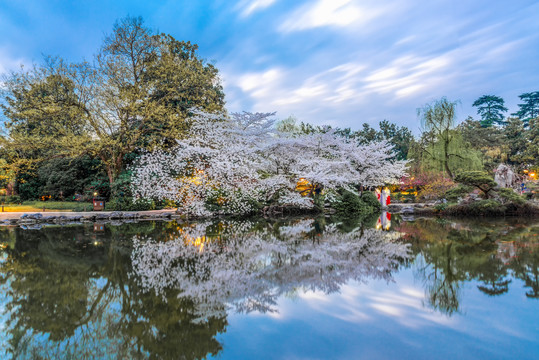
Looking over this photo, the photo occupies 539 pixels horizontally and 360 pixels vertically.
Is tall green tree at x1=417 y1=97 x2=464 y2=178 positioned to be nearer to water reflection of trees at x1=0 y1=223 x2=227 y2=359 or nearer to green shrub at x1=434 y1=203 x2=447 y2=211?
green shrub at x1=434 y1=203 x2=447 y2=211

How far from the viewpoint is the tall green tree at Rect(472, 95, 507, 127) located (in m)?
39.3

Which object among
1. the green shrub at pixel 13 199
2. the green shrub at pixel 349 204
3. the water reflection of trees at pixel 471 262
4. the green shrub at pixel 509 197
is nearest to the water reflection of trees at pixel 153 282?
the water reflection of trees at pixel 471 262

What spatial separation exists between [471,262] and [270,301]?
371 cm

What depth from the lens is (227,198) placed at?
42.2 feet

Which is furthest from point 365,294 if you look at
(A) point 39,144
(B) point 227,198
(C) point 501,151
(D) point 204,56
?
(C) point 501,151

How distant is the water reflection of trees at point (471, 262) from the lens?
407 cm

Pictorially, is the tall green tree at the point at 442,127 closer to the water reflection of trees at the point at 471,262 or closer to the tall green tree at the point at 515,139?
the tall green tree at the point at 515,139

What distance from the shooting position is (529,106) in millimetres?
35750

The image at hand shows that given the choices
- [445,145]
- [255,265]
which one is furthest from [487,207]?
[255,265]

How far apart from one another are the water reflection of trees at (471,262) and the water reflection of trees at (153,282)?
64 cm

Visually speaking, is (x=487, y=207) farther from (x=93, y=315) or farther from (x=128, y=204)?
(x=93, y=315)

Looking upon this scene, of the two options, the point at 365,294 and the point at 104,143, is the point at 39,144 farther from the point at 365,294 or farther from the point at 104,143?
the point at 365,294

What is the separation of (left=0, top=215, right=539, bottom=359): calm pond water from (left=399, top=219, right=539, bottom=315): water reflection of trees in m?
0.02

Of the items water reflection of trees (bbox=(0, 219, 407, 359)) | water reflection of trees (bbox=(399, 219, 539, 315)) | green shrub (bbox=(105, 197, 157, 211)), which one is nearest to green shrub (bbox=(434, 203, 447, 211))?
water reflection of trees (bbox=(399, 219, 539, 315))
